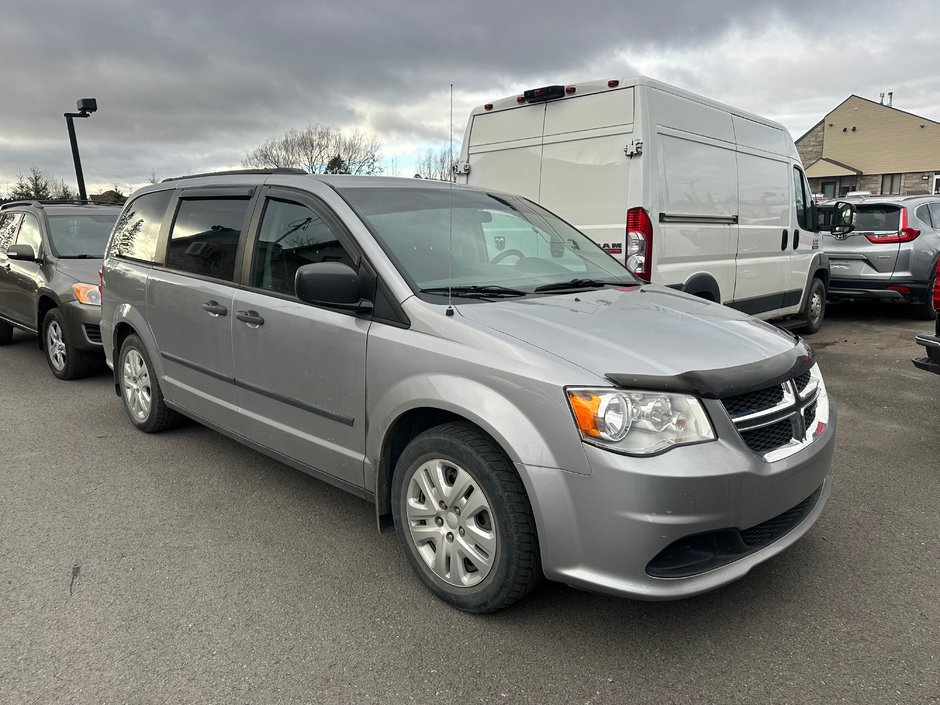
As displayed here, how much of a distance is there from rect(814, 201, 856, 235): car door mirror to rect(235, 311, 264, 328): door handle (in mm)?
7623

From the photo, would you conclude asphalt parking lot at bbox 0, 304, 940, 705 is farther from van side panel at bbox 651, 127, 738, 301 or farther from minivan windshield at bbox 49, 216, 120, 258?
minivan windshield at bbox 49, 216, 120, 258

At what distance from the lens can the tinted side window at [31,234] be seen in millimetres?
7391

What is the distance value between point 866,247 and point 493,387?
8.93 meters

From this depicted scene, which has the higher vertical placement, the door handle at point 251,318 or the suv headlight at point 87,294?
the door handle at point 251,318

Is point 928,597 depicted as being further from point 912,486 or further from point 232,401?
point 232,401

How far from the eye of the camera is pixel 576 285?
138 inches

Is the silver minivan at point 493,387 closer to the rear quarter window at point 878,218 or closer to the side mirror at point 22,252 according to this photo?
the side mirror at point 22,252

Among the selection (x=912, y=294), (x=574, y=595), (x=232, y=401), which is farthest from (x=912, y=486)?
(x=912, y=294)

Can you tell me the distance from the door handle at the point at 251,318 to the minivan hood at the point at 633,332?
4.03ft

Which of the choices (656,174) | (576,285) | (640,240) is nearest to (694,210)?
(656,174)

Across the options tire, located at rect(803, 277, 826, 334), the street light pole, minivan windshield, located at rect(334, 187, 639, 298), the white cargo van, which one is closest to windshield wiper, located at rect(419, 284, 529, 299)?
minivan windshield, located at rect(334, 187, 639, 298)

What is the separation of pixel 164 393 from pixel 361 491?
214cm

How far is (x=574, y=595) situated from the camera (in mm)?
2904

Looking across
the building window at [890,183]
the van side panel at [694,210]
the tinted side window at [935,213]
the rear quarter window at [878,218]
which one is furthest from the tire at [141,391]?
the building window at [890,183]
